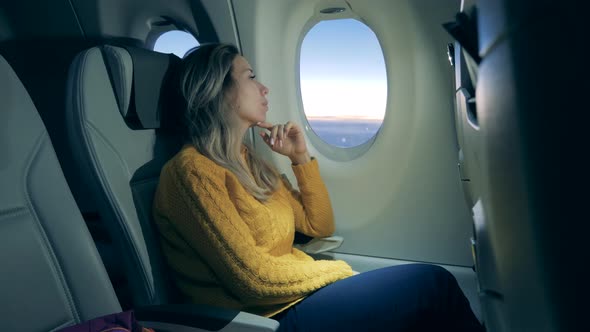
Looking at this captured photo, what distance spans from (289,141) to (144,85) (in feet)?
2.26

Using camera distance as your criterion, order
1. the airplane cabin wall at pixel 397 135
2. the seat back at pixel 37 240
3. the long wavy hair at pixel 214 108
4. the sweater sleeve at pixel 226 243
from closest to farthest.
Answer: the seat back at pixel 37 240 → the sweater sleeve at pixel 226 243 → the long wavy hair at pixel 214 108 → the airplane cabin wall at pixel 397 135

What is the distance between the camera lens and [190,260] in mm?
1552

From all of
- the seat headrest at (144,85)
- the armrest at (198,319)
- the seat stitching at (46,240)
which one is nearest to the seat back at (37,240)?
the seat stitching at (46,240)

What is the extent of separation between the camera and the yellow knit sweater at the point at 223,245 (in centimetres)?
143

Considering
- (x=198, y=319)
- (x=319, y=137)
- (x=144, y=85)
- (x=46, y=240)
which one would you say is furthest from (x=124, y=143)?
(x=319, y=137)

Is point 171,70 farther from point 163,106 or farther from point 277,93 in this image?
point 277,93

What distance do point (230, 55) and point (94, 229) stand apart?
1.52 metres

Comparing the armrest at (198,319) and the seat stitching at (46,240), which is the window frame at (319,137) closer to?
the armrest at (198,319)

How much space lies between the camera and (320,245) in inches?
81.4

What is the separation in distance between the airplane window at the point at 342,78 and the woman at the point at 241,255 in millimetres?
753

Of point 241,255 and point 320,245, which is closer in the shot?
point 241,255

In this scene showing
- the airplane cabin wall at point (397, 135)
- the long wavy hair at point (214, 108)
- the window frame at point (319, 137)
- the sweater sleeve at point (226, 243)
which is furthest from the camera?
the window frame at point (319, 137)

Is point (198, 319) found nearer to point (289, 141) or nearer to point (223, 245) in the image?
point (223, 245)

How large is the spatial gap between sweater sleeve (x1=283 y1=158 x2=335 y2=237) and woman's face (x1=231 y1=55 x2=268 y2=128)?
33 centimetres
